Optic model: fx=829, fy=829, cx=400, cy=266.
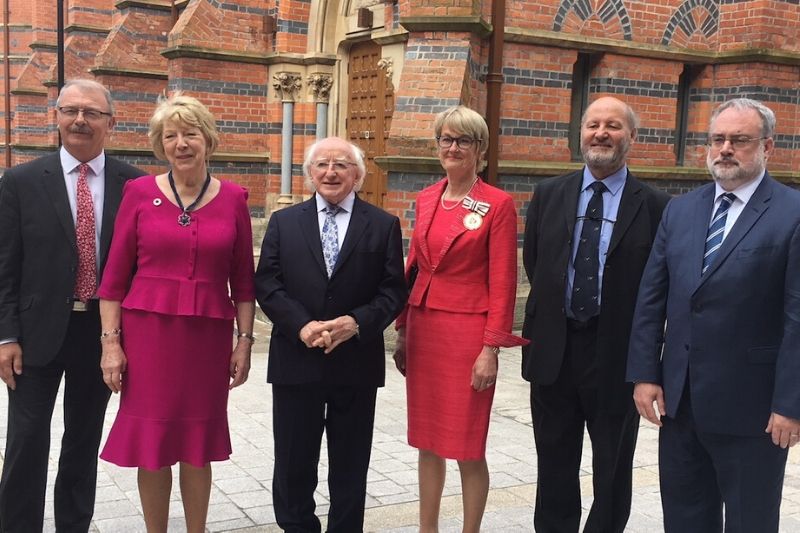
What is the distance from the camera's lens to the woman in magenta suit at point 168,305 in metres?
3.46

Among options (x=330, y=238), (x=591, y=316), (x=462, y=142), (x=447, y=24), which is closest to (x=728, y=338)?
(x=591, y=316)

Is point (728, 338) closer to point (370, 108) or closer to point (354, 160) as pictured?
point (354, 160)

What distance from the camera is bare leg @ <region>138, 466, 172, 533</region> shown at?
11.7 ft

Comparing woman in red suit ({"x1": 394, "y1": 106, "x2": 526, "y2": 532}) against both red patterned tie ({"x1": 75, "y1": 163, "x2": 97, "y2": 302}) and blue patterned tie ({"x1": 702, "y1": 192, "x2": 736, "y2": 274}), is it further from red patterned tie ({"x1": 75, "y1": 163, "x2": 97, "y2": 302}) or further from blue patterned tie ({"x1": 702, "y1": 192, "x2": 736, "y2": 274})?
red patterned tie ({"x1": 75, "y1": 163, "x2": 97, "y2": 302})

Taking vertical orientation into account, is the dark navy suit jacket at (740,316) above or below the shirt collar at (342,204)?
below

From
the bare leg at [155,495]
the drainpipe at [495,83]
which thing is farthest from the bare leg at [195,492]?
the drainpipe at [495,83]

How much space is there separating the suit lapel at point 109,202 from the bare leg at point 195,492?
101cm

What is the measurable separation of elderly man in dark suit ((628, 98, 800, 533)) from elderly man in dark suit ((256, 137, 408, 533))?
1.19 metres

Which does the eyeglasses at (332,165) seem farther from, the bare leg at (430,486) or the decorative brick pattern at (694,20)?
the decorative brick pattern at (694,20)

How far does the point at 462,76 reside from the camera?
336 inches

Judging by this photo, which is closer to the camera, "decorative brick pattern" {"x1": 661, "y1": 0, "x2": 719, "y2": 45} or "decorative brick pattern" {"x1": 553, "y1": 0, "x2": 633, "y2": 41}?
"decorative brick pattern" {"x1": 553, "y1": 0, "x2": 633, "y2": 41}

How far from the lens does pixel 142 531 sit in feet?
13.5

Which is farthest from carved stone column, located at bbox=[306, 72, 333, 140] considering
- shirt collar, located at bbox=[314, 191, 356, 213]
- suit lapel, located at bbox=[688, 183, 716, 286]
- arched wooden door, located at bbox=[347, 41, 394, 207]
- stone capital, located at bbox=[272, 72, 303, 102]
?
suit lapel, located at bbox=[688, 183, 716, 286]

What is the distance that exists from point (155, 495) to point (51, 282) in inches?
40.5
